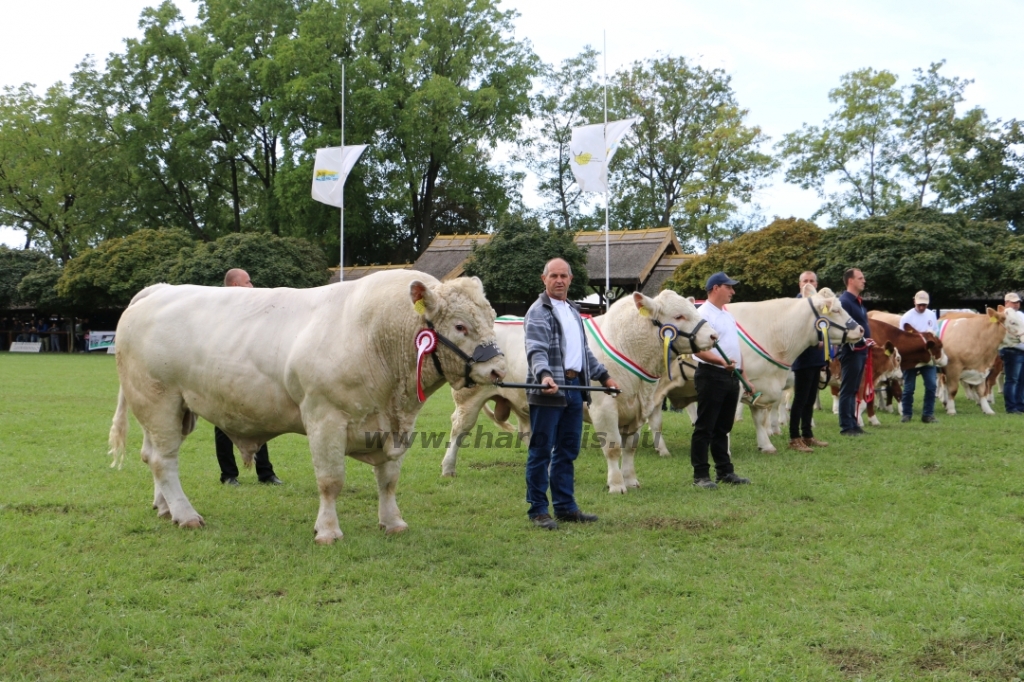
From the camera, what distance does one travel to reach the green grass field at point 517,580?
13.0 feet

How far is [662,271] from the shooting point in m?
35.6

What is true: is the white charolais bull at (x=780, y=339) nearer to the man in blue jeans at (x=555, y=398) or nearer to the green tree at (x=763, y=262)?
the man in blue jeans at (x=555, y=398)

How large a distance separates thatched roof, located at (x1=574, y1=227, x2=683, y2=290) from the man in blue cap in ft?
86.6

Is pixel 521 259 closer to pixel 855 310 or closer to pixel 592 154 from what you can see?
pixel 592 154

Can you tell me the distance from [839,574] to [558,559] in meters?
1.82

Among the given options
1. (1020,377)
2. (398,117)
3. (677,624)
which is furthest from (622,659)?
(398,117)

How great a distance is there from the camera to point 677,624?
443 cm

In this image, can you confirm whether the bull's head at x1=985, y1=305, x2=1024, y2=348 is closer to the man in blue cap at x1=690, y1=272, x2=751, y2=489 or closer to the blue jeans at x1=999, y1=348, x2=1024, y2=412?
the blue jeans at x1=999, y1=348, x2=1024, y2=412

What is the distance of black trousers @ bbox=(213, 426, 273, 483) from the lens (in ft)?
27.6

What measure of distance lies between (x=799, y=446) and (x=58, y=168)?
2075 inches

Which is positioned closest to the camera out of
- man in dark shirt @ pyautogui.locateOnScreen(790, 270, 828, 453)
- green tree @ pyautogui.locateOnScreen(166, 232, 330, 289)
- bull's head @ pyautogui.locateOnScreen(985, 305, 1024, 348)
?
man in dark shirt @ pyautogui.locateOnScreen(790, 270, 828, 453)

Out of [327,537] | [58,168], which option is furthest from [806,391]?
[58,168]

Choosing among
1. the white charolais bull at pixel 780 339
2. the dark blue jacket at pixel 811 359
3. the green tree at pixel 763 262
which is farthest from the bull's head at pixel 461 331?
the green tree at pixel 763 262

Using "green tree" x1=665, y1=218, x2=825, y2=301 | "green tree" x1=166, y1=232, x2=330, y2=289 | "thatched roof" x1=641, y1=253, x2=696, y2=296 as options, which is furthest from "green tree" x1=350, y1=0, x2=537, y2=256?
"green tree" x1=665, y1=218, x2=825, y2=301
